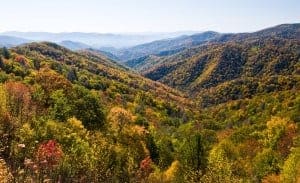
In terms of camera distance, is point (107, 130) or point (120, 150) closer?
point (120, 150)

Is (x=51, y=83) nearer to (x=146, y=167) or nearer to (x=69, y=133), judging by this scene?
(x=69, y=133)

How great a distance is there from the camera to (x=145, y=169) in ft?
298

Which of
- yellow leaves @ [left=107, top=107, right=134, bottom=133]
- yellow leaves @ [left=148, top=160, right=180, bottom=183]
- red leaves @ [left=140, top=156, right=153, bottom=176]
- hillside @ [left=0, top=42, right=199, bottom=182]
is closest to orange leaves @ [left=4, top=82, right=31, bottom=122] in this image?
hillside @ [left=0, top=42, right=199, bottom=182]

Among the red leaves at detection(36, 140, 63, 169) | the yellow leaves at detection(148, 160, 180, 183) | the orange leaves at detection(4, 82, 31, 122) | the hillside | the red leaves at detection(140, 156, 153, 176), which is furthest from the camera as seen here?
the orange leaves at detection(4, 82, 31, 122)

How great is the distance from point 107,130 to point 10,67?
9533 centimetres

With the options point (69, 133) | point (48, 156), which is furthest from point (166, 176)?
point (48, 156)

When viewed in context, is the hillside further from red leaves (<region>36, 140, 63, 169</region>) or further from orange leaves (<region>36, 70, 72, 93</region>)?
red leaves (<region>36, 140, 63, 169</region>)

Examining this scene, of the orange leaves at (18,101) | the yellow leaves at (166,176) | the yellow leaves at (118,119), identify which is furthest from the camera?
the yellow leaves at (118,119)

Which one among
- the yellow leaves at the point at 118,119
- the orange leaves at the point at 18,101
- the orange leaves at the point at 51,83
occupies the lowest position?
the yellow leaves at the point at 118,119

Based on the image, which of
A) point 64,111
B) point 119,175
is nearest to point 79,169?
point 119,175

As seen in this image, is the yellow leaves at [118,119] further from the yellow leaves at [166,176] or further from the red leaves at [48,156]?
the red leaves at [48,156]

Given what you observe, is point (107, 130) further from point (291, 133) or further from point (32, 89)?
point (291, 133)

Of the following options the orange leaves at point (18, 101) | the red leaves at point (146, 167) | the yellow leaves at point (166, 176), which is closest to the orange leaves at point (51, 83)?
the orange leaves at point (18, 101)

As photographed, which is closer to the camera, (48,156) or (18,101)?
(48,156)
